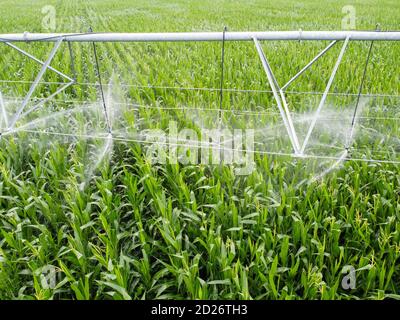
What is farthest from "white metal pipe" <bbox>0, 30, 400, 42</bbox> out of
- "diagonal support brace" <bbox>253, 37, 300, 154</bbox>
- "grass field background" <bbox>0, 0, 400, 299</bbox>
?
"grass field background" <bbox>0, 0, 400, 299</bbox>

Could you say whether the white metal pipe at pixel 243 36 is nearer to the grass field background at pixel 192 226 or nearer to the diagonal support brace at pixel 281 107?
the diagonal support brace at pixel 281 107

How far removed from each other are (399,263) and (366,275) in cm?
20

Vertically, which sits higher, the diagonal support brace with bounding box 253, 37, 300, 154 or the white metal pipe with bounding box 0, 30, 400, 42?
the white metal pipe with bounding box 0, 30, 400, 42

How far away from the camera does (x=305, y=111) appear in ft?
10.1

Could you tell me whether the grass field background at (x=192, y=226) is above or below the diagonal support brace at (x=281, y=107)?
below

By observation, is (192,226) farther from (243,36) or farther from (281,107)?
(243,36)

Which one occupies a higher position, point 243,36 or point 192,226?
point 243,36

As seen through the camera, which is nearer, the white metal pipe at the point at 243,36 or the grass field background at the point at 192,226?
the grass field background at the point at 192,226

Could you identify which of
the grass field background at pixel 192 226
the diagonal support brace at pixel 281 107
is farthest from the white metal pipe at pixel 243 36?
the grass field background at pixel 192 226

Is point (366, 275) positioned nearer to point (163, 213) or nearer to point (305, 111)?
point (163, 213)

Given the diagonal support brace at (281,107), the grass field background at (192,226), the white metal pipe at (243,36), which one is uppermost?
the white metal pipe at (243,36)

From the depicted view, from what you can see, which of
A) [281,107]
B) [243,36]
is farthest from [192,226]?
[243,36]

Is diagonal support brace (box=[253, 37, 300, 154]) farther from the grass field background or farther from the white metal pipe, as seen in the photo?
the grass field background
